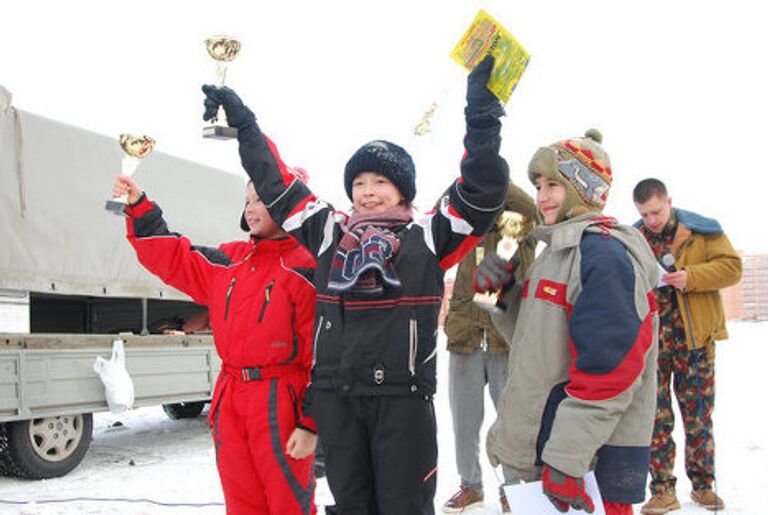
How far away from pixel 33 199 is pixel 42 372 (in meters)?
1.44

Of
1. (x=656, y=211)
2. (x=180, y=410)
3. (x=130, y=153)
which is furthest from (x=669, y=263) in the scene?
(x=180, y=410)

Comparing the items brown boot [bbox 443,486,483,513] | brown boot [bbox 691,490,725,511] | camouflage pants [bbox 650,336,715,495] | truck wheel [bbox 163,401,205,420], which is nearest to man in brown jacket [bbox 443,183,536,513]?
brown boot [bbox 443,486,483,513]

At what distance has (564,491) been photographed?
6.44 feet

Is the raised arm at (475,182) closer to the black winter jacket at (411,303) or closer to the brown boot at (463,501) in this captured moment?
the black winter jacket at (411,303)

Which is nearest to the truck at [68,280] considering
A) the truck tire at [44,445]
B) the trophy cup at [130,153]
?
the truck tire at [44,445]

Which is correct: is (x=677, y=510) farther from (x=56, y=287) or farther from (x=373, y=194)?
(x=56, y=287)

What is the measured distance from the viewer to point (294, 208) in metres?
2.57

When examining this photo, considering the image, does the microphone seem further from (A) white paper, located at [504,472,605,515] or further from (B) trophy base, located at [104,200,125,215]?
(B) trophy base, located at [104,200,125,215]

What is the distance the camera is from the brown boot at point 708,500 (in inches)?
161

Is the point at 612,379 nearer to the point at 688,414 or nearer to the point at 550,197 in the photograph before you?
the point at 550,197

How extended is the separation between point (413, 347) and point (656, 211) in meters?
2.68

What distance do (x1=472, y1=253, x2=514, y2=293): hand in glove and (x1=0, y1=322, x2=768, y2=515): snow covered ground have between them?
227cm

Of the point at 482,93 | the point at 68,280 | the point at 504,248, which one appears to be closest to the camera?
the point at 482,93

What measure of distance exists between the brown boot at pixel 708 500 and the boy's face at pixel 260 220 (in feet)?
9.94
